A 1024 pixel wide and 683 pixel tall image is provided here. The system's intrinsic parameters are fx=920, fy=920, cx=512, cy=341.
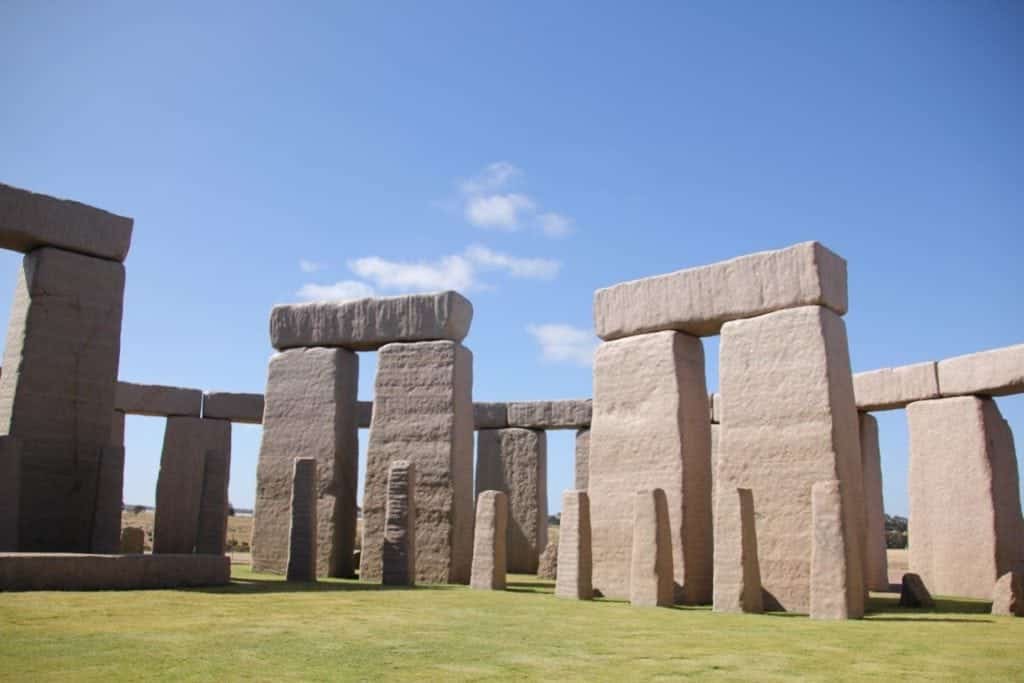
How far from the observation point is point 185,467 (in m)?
17.5

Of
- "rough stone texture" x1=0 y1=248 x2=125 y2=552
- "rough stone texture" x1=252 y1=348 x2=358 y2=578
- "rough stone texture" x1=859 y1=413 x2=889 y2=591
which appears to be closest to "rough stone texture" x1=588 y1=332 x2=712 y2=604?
"rough stone texture" x1=252 y1=348 x2=358 y2=578

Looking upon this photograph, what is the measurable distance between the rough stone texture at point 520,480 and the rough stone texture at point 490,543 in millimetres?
6128

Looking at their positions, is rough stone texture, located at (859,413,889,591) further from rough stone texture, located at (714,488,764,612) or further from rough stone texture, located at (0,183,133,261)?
rough stone texture, located at (0,183,133,261)

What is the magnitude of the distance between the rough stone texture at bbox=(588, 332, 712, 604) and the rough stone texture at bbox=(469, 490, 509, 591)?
1.10 m

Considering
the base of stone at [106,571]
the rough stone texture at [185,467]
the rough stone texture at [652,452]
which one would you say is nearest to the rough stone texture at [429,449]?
the rough stone texture at [652,452]

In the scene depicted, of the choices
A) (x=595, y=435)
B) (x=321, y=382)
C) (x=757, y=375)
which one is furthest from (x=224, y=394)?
(x=757, y=375)

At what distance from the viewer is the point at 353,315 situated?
13359 mm

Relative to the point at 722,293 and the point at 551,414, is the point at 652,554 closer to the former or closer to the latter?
the point at 722,293

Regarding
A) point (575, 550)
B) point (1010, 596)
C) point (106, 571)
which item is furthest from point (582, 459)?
point (106, 571)

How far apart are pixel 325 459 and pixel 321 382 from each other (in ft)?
3.64

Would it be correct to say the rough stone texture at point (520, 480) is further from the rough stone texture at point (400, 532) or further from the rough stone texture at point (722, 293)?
the rough stone texture at point (722, 293)

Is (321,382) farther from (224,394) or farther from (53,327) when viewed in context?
(224,394)

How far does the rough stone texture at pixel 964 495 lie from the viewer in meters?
11.8

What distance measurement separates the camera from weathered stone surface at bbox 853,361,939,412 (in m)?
12.7
